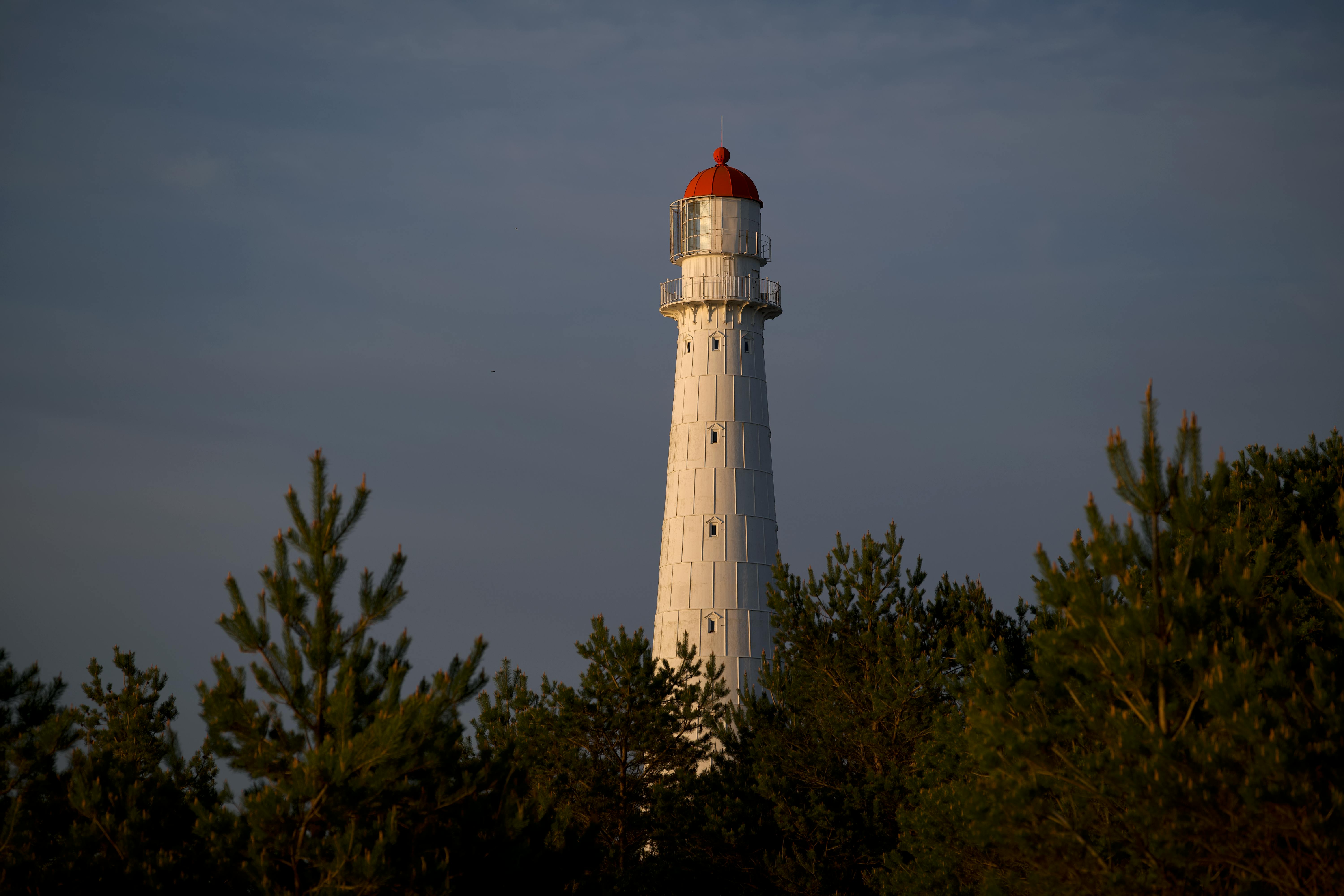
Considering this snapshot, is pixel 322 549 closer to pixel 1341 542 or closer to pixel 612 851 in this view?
pixel 1341 542

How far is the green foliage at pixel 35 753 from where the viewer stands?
61.3ft

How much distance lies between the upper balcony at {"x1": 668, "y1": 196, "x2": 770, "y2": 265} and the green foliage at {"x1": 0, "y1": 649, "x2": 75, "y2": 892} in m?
27.0

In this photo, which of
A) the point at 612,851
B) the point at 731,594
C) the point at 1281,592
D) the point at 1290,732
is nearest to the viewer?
the point at 1290,732

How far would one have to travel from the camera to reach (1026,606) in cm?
3061

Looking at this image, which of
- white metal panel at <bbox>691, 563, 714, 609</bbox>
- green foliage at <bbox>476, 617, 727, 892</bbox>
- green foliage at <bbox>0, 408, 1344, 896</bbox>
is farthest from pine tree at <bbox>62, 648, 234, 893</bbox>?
white metal panel at <bbox>691, 563, 714, 609</bbox>

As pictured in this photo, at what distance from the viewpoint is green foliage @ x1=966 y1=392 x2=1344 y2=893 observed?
14719 mm

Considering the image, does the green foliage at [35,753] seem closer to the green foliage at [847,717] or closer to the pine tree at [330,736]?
the pine tree at [330,736]

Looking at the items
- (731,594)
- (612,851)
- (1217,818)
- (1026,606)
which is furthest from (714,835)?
(1217,818)

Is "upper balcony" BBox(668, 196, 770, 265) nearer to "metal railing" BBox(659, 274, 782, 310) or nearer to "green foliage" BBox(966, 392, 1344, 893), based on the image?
"metal railing" BBox(659, 274, 782, 310)

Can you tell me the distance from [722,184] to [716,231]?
1.56 meters

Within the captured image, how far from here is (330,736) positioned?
56.0ft

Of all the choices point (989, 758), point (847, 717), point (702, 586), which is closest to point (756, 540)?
point (702, 586)

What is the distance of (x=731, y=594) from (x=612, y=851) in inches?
459

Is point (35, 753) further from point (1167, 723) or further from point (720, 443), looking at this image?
point (720, 443)
